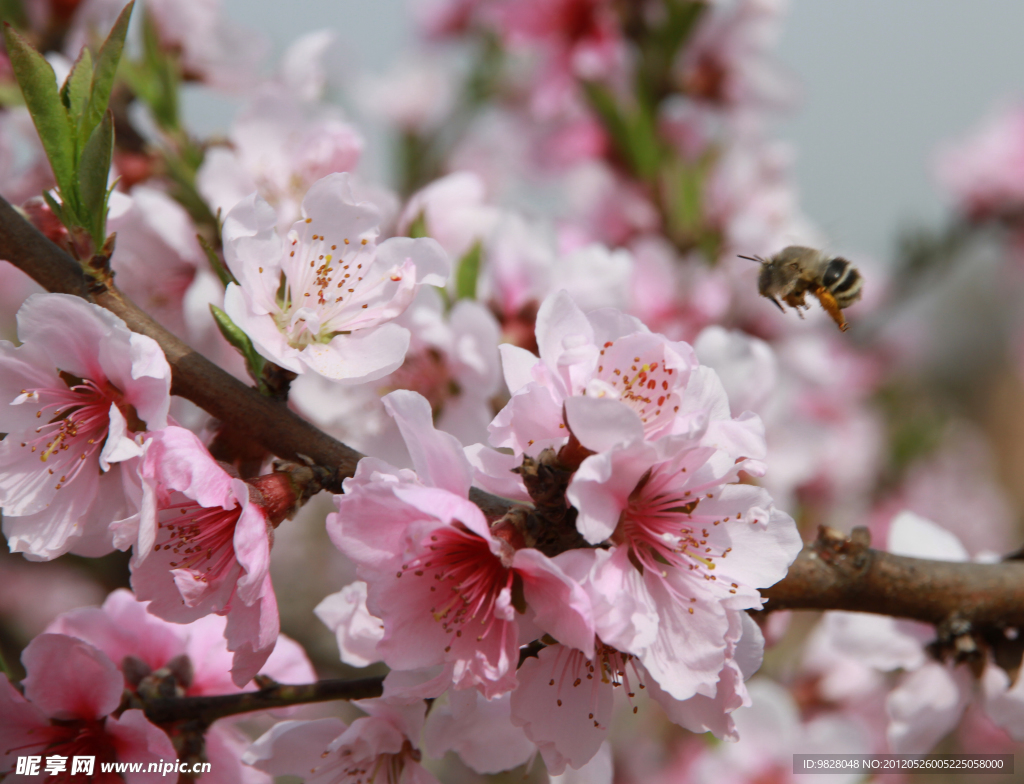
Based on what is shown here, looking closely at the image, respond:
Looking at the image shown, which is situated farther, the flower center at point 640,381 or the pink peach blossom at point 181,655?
the pink peach blossom at point 181,655

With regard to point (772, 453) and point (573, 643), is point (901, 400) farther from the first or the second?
point (573, 643)

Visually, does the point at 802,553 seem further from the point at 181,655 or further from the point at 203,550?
the point at 181,655

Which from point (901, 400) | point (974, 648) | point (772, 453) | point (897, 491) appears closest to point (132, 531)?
point (974, 648)

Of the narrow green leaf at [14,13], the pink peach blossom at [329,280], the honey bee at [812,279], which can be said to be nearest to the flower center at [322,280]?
the pink peach blossom at [329,280]

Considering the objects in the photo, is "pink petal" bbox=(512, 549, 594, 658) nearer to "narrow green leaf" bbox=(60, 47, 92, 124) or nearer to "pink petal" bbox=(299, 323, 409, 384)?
"pink petal" bbox=(299, 323, 409, 384)

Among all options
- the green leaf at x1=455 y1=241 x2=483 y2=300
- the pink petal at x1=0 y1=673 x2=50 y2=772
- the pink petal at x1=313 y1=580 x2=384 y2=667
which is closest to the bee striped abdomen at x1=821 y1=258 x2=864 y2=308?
the green leaf at x1=455 y1=241 x2=483 y2=300

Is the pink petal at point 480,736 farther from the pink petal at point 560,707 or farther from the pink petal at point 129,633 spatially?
the pink petal at point 129,633
